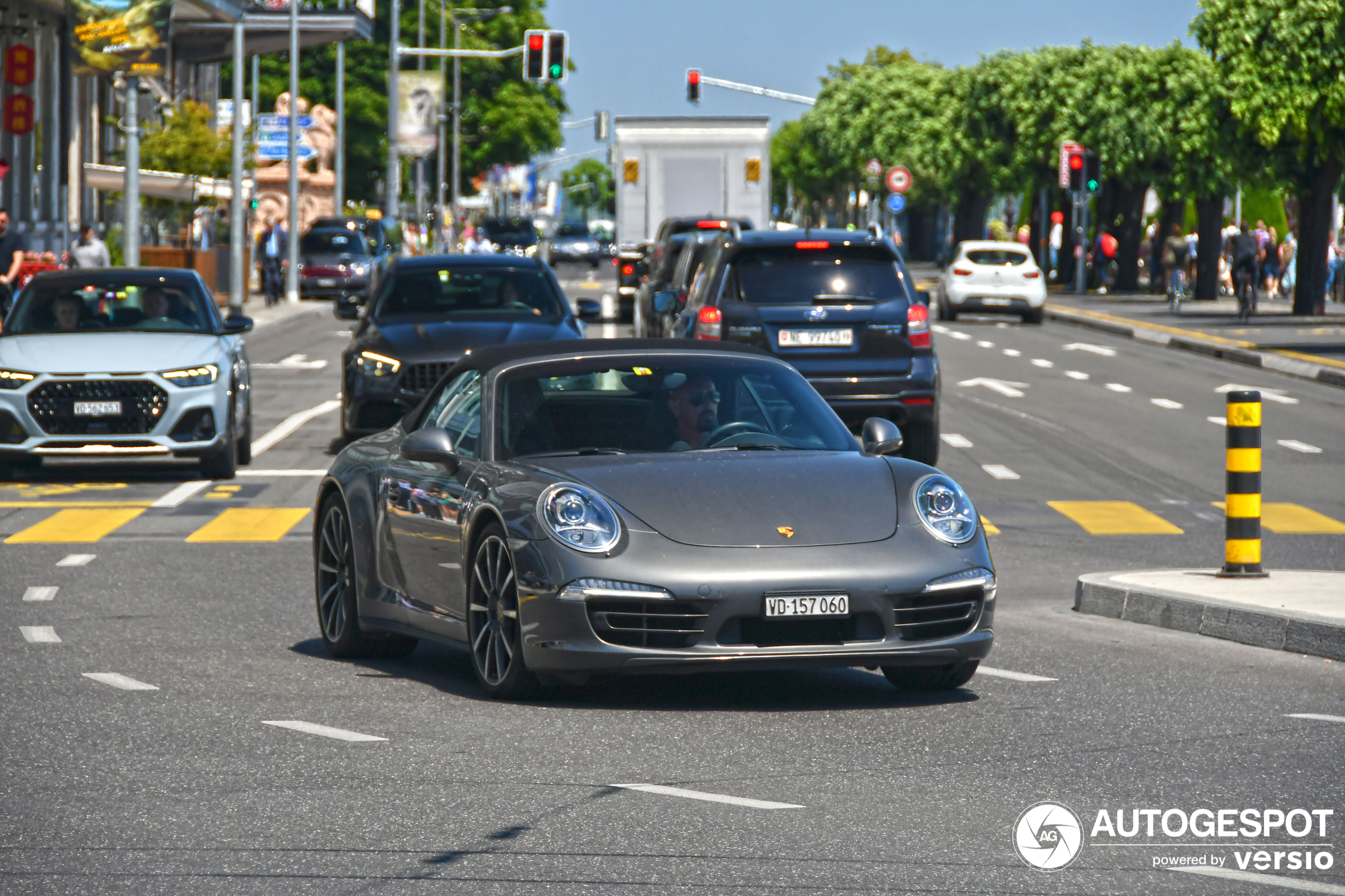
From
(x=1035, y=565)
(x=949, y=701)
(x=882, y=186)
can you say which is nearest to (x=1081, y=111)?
(x=882, y=186)

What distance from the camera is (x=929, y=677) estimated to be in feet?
26.4

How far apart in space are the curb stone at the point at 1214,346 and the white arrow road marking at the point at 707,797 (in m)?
22.2

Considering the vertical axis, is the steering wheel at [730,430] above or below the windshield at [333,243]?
below

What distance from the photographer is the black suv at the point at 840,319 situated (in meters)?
16.4

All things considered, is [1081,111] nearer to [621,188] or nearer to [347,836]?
[621,188]

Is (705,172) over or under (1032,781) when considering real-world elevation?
over

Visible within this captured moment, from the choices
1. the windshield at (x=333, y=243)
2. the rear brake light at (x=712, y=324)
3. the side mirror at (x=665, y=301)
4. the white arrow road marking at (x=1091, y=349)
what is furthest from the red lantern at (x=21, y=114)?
the rear brake light at (x=712, y=324)

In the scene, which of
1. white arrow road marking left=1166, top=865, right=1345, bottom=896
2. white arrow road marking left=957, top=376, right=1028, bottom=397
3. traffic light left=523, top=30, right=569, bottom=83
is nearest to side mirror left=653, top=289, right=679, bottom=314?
white arrow road marking left=957, top=376, right=1028, bottom=397

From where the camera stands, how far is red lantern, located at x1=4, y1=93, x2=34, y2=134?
128ft

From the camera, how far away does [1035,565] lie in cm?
1257

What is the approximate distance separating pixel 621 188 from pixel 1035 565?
2889cm

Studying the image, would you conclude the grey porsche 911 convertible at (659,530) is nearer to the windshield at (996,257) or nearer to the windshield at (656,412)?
the windshield at (656,412)

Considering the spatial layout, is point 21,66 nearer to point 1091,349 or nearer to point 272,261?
point 272,261

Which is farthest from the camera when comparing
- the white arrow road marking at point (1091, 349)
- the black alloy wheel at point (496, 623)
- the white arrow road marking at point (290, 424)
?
the white arrow road marking at point (1091, 349)
